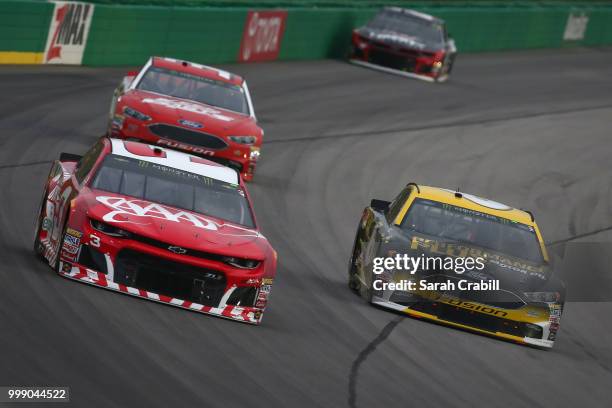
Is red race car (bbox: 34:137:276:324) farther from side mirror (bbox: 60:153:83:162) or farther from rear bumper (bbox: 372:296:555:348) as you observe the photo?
rear bumper (bbox: 372:296:555:348)

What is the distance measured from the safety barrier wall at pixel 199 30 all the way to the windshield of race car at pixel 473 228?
1283 centimetres

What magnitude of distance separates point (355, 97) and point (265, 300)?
18263mm

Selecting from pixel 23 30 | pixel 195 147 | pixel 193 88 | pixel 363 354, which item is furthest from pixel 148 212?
pixel 23 30

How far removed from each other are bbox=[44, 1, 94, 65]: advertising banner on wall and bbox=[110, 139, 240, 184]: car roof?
1326 cm

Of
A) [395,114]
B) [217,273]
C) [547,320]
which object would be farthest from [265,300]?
[395,114]

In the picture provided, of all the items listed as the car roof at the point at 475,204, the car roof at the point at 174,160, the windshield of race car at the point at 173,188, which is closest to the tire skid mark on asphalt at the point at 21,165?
the car roof at the point at 174,160

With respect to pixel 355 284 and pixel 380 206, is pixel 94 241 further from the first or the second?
pixel 380 206

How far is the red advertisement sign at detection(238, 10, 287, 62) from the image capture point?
31.2 meters

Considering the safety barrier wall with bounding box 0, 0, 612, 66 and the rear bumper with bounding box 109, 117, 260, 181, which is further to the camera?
the safety barrier wall with bounding box 0, 0, 612, 66

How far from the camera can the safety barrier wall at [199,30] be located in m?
25.0

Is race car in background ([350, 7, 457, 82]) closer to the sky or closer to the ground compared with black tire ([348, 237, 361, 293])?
closer to the ground

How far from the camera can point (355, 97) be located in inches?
1148

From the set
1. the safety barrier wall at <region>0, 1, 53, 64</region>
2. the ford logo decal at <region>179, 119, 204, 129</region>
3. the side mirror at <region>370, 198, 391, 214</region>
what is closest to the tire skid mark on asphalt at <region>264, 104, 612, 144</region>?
the ford logo decal at <region>179, 119, 204, 129</region>

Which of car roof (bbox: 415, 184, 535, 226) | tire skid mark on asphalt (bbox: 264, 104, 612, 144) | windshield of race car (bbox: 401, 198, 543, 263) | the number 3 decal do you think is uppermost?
car roof (bbox: 415, 184, 535, 226)
